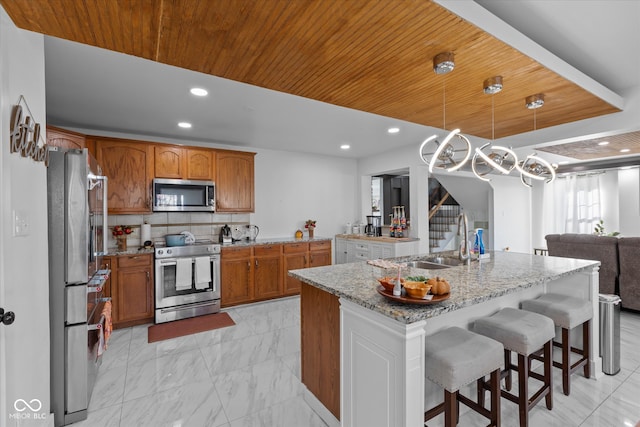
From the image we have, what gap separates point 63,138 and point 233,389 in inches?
114

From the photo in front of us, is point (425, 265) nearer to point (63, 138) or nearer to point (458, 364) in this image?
point (458, 364)

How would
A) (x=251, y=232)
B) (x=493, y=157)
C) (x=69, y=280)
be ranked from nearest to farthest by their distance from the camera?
(x=69, y=280), (x=493, y=157), (x=251, y=232)

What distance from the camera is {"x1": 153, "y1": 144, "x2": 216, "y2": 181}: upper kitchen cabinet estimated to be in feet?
13.0

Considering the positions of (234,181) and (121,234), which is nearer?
(121,234)

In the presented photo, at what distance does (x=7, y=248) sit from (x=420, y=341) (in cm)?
185

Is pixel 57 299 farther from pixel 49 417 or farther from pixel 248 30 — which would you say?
pixel 248 30

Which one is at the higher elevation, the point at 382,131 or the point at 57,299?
the point at 382,131

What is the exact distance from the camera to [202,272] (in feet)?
12.7

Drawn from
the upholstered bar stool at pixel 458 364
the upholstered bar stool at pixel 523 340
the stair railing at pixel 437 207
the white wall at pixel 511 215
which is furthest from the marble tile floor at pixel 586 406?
the stair railing at pixel 437 207

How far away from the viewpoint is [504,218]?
21.8 ft

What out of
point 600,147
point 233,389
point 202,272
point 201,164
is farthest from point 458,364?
point 600,147

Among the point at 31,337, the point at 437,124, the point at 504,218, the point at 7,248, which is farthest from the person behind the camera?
the point at 504,218

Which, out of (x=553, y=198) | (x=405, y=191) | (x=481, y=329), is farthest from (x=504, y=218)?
(x=481, y=329)

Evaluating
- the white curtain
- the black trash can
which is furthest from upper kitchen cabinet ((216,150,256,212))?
the white curtain
